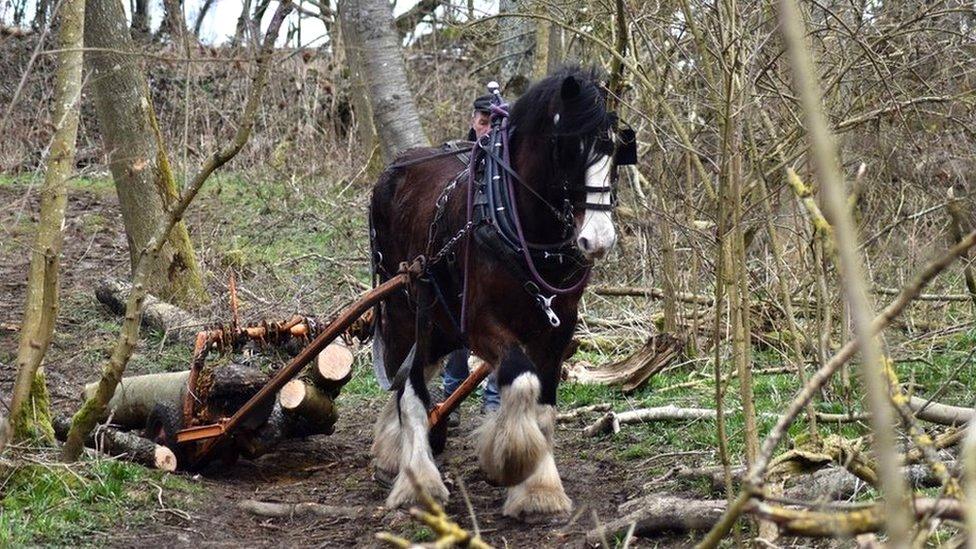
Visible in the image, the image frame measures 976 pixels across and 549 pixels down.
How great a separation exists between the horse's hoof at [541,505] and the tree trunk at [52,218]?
7.08 feet

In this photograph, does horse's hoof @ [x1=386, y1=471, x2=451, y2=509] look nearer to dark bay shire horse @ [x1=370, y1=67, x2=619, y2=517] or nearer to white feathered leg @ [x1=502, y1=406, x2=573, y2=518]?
dark bay shire horse @ [x1=370, y1=67, x2=619, y2=517]

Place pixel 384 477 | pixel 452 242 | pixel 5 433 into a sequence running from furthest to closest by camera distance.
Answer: pixel 384 477 < pixel 452 242 < pixel 5 433

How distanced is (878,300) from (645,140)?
3276 mm

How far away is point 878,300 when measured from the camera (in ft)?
27.3

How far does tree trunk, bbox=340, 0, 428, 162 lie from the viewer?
10414 millimetres

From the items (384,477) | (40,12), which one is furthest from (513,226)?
(40,12)

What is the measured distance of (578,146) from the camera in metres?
5.29

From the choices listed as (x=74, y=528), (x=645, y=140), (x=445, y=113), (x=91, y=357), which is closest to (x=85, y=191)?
(x=445, y=113)

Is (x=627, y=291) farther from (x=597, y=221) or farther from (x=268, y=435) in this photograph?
(x=597, y=221)

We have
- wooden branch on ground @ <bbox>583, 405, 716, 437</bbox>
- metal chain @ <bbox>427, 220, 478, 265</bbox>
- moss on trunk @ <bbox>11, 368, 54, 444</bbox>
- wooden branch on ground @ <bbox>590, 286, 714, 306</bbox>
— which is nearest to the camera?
moss on trunk @ <bbox>11, 368, 54, 444</bbox>

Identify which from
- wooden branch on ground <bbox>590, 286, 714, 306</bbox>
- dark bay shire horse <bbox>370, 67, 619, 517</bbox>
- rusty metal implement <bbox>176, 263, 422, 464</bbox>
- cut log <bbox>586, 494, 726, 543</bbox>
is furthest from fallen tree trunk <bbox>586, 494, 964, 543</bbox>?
wooden branch on ground <bbox>590, 286, 714, 306</bbox>

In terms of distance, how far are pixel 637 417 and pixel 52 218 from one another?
3417 millimetres

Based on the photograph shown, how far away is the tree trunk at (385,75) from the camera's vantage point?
10.4 m

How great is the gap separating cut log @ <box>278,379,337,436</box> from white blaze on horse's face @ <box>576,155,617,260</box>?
2.21 meters
